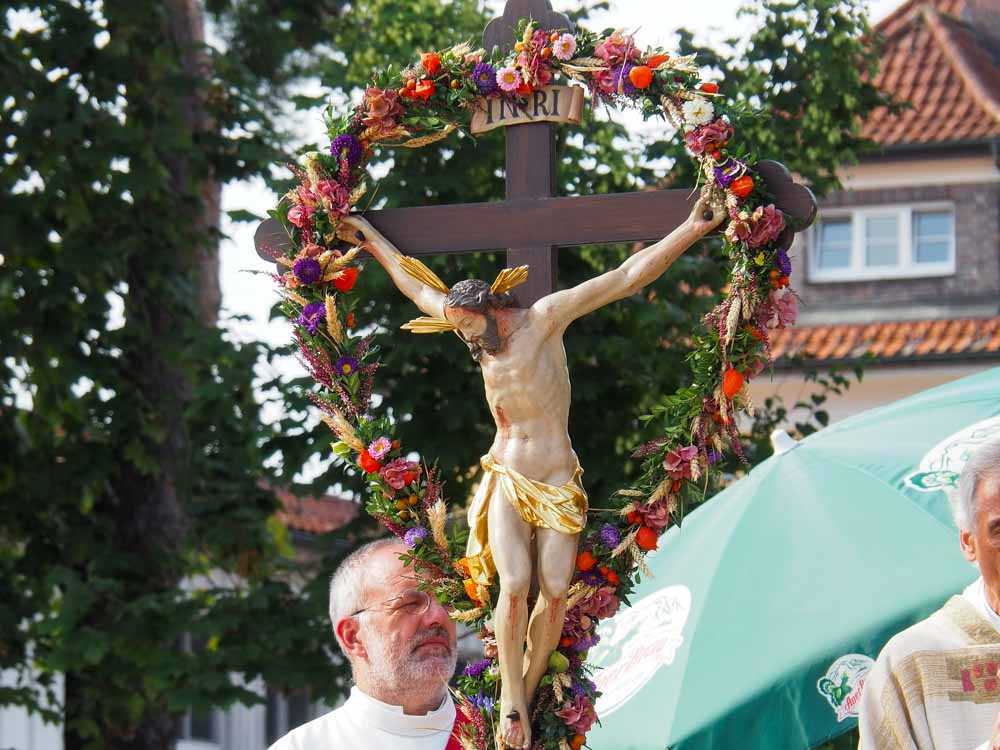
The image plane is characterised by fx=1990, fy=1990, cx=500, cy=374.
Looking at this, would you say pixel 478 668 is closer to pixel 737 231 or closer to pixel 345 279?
pixel 345 279

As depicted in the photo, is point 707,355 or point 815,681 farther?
point 815,681

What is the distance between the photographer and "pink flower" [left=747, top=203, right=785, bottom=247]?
446 centimetres

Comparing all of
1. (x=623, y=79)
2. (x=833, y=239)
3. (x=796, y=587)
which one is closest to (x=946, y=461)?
(x=796, y=587)

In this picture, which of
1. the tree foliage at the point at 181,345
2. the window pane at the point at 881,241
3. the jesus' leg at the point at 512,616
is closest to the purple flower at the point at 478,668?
the jesus' leg at the point at 512,616

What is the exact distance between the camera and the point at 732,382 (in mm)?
4477

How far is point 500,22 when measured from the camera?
16.2ft

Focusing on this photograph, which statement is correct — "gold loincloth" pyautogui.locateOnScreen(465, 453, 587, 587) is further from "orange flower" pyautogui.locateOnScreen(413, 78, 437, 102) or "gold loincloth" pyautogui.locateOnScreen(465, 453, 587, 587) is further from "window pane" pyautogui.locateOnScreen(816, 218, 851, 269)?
"window pane" pyautogui.locateOnScreen(816, 218, 851, 269)

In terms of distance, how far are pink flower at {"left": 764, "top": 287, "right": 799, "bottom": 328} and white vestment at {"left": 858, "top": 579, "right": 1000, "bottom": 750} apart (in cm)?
90

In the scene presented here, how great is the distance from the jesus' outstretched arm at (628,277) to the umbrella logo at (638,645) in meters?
1.69

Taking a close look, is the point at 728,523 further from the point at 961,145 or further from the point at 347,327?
the point at 961,145

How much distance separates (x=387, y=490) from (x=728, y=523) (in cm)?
191

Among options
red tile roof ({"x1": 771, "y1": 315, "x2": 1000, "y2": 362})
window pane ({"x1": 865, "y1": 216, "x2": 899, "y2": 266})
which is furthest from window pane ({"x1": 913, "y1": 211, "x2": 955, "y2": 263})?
red tile roof ({"x1": 771, "y1": 315, "x2": 1000, "y2": 362})

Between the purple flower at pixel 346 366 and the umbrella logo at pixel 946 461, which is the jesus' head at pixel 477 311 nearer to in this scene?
the purple flower at pixel 346 366

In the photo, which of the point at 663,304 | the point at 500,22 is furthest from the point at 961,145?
the point at 500,22
